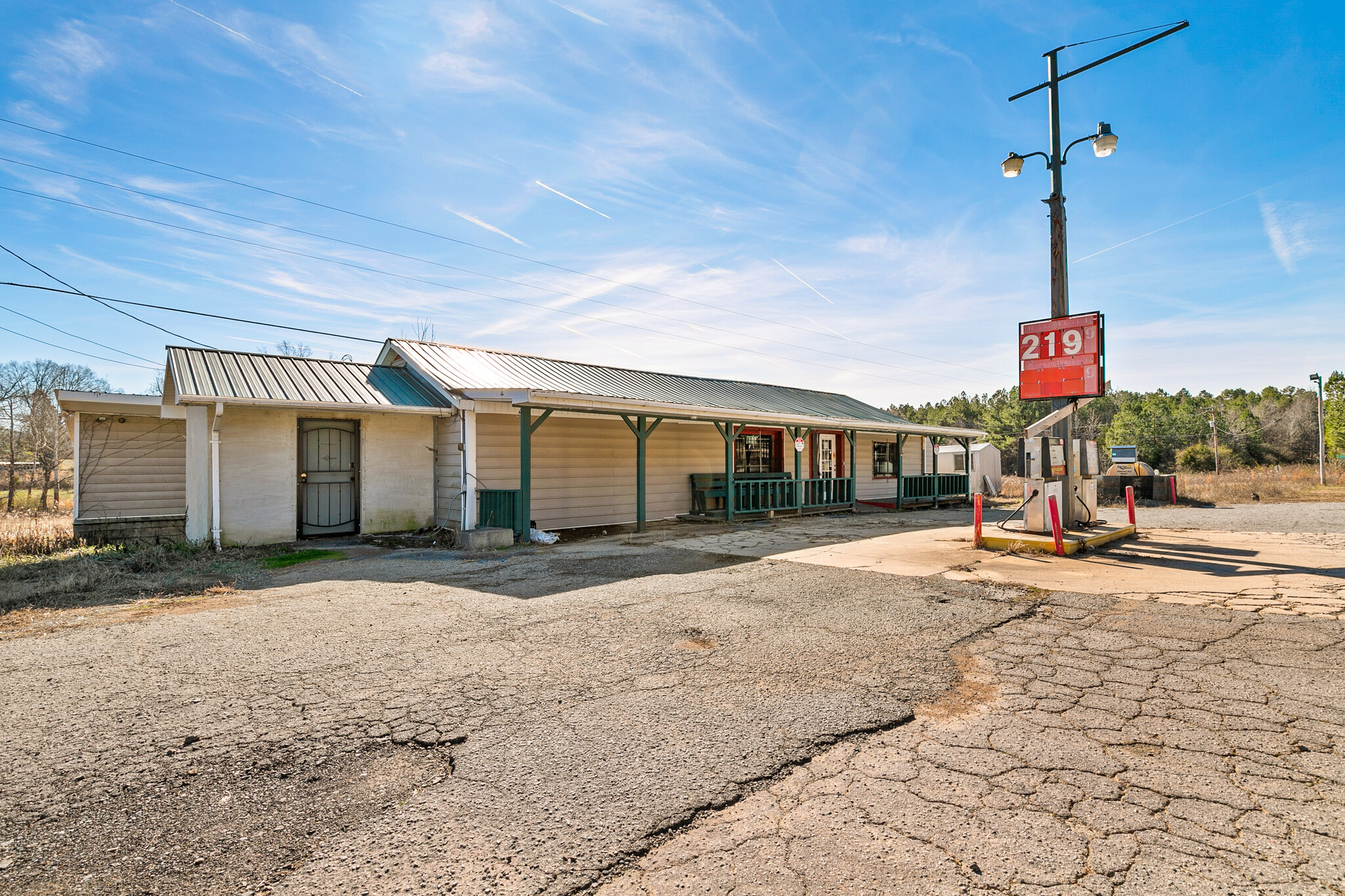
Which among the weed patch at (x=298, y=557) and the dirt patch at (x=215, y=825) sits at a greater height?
the weed patch at (x=298, y=557)

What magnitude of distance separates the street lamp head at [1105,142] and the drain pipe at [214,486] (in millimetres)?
13561

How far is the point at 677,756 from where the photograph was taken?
3.02 metres

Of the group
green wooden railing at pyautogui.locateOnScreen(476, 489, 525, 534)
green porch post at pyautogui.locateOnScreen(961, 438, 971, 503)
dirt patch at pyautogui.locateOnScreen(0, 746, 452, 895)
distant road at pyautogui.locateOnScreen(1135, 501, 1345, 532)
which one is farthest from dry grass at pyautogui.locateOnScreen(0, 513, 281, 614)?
green porch post at pyautogui.locateOnScreen(961, 438, 971, 503)

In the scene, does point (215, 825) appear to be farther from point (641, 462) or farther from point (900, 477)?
point (900, 477)

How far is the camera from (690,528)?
1294 cm

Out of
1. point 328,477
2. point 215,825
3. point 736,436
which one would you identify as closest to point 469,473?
point 328,477

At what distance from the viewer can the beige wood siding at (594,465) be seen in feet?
38.9

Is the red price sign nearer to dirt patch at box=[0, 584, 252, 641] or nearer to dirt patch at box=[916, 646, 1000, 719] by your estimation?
dirt patch at box=[916, 646, 1000, 719]

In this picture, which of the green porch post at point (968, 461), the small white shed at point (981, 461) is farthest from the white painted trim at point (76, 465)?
the small white shed at point (981, 461)

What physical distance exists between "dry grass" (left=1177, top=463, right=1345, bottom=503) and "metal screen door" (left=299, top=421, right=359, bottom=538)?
23.5m

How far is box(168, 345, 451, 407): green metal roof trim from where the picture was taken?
9.96 metres

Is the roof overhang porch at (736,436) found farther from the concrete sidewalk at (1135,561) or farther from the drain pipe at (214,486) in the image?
the drain pipe at (214,486)

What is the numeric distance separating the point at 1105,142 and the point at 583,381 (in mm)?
9750

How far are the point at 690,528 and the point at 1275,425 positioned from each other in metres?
66.6
